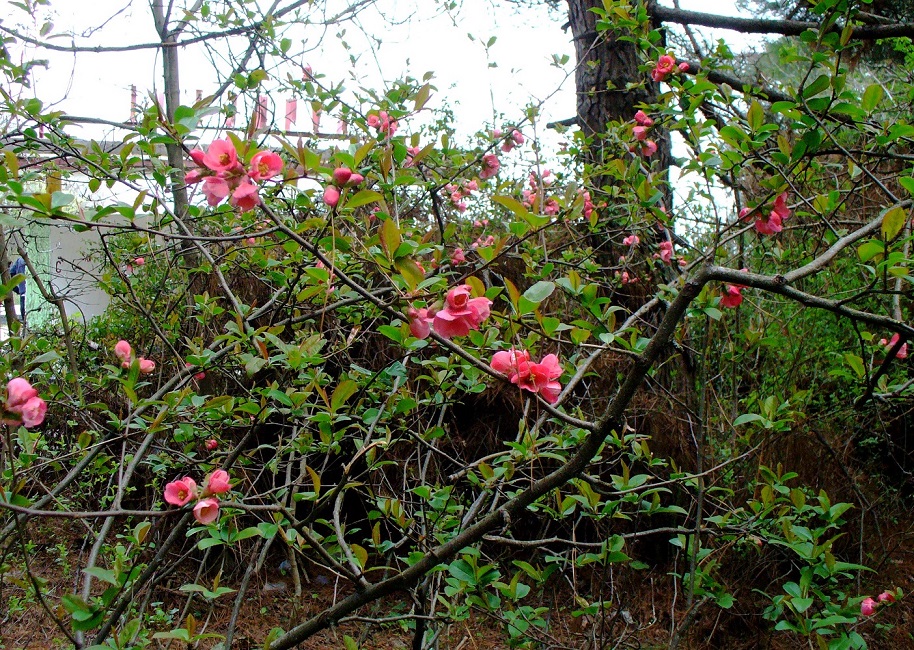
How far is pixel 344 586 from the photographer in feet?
9.55

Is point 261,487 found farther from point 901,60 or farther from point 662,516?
point 901,60

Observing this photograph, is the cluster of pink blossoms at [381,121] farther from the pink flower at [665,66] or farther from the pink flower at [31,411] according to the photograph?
the pink flower at [31,411]

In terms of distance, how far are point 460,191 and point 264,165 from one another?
1.74 meters

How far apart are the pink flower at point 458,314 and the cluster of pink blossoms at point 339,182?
0.86 feet

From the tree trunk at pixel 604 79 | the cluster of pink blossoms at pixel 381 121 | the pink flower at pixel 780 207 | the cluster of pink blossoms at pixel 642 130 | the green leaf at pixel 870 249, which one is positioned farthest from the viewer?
the tree trunk at pixel 604 79

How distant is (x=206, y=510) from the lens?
2.88 feet

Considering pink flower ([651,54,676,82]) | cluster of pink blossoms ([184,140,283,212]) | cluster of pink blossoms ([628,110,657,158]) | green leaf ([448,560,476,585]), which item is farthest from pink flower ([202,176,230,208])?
cluster of pink blossoms ([628,110,657,158])

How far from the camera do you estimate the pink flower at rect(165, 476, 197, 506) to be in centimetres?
89

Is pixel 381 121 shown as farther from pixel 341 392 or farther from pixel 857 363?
pixel 857 363

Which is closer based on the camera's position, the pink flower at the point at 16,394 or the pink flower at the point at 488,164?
the pink flower at the point at 16,394

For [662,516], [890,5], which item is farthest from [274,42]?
[890,5]

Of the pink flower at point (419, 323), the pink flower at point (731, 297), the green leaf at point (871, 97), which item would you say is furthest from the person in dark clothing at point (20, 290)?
the green leaf at point (871, 97)

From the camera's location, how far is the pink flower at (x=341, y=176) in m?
0.92

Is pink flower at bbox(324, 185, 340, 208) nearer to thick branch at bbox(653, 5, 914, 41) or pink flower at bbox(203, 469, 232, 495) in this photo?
pink flower at bbox(203, 469, 232, 495)
